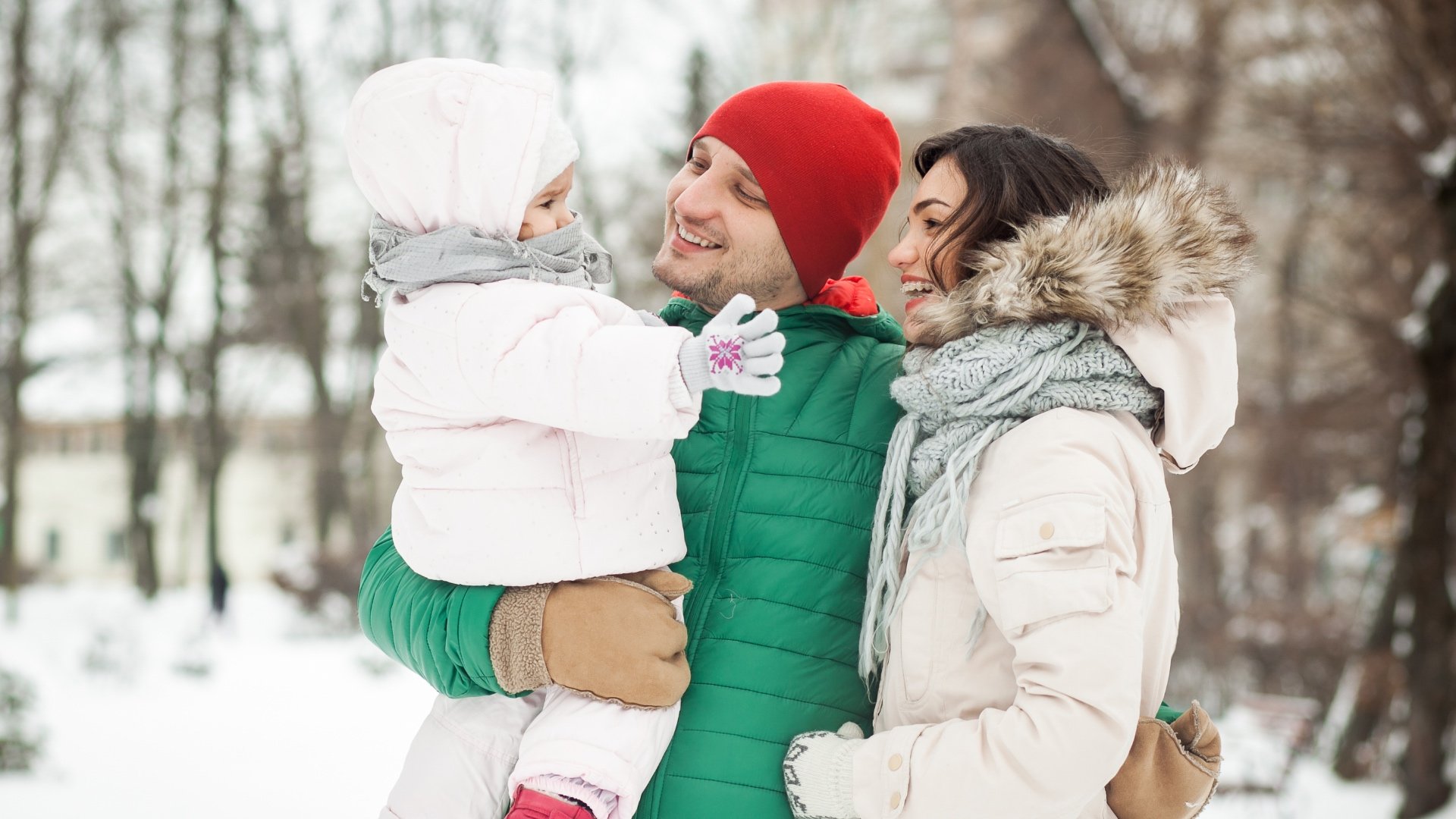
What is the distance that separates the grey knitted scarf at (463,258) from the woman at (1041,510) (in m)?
0.65

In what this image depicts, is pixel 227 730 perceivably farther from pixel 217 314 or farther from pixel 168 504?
pixel 168 504

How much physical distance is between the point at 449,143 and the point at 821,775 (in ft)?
4.01

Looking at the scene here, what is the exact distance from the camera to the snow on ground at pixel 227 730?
25.8 feet

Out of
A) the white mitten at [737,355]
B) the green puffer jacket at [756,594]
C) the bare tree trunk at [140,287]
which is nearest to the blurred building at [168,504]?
the bare tree trunk at [140,287]

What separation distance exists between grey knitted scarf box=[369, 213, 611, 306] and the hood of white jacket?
0.04 m

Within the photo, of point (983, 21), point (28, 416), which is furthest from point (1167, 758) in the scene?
point (28, 416)

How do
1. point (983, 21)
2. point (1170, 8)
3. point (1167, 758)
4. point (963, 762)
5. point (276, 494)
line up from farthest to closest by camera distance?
point (276, 494)
point (983, 21)
point (1170, 8)
point (1167, 758)
point (963, 762)

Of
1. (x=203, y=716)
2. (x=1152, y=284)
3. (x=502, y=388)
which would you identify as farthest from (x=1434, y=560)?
(x=203, y=716)

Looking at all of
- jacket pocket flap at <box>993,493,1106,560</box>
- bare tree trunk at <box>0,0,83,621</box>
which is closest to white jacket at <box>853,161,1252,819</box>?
jacket pocket flap at <box>993,493,1106,560</box>

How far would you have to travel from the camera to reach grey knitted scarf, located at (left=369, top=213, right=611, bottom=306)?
1911 millimetres

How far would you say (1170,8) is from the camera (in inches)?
523

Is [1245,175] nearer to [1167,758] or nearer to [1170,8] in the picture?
[1170,8]

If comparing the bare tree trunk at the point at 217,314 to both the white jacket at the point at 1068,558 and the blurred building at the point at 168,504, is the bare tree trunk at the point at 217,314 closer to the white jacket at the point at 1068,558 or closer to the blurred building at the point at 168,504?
the blurred building at the point at 168,504

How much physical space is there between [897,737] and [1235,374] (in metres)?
0.85
